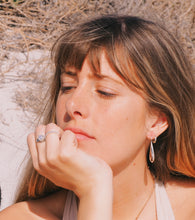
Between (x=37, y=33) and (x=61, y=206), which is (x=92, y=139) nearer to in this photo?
(x=61, y=206)

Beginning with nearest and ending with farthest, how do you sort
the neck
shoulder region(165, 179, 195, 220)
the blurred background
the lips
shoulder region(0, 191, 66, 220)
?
the lips → shoulder region(0, 191, 66, 220) → the neck → shoulder region(165, 179, 195, 220) → the blurred background

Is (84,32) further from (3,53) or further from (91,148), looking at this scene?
(3,53)

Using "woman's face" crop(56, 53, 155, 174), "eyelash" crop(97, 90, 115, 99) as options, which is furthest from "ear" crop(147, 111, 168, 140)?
"eyelash" crop(97, 90, 115, 99)

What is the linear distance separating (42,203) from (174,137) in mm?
897

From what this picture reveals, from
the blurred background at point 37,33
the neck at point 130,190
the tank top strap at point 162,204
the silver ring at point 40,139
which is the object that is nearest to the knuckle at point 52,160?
the silver ring at point 40,139

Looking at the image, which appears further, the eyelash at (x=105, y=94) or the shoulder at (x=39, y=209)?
the shoulder at (x=39, y=209)

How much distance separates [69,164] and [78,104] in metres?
0.29

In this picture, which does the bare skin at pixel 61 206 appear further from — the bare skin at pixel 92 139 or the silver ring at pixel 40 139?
the silver ring at pixel 40 139

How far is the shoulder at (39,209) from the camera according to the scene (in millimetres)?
1905

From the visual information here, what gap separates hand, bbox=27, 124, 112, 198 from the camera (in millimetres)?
1568

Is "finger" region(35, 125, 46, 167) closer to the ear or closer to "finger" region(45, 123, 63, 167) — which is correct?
"finger" region(45, 123, 63, 167)

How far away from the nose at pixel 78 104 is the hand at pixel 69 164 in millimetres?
102

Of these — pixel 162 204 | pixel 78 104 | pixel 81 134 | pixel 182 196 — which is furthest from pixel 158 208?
pixel 78 104

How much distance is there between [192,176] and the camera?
2.21 m
